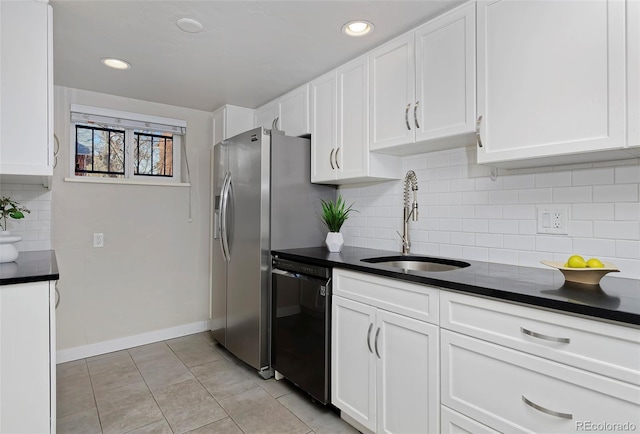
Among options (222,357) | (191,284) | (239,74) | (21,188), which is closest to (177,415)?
(222,357)

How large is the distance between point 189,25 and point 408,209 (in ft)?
5.71

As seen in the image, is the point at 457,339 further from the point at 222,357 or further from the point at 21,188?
the point at 21,188

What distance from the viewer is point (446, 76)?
1822 millimetres

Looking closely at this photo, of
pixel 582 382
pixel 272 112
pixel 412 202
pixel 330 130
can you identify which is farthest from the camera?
pixel 272 112

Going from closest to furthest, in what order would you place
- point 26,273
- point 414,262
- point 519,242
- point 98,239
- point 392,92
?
point 26,273
point 519,242
point 392,92
point 414,262
point 98,239

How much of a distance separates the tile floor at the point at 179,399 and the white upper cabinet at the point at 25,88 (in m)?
1.49

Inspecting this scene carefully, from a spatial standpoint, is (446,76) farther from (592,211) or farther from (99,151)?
(99,151)

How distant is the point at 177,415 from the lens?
213 cm

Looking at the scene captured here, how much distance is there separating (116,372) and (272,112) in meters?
2.51

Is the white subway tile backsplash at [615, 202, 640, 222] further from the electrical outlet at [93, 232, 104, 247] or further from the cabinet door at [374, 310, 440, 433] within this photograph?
the electrical outlet at [93, 232, 104, 247]

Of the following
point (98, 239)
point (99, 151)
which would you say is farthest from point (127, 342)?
point (99, 151)

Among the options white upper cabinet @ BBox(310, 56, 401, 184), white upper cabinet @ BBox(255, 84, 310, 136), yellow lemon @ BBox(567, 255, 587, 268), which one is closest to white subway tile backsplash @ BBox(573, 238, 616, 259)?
yellow lemon @ BBox(567, 255, 587, 268)

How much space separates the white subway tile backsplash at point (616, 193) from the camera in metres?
1.49

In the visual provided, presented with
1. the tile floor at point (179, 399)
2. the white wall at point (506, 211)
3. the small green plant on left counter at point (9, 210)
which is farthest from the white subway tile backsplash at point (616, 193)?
the small green plant on left counter at point (9, 210)
